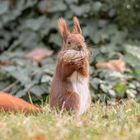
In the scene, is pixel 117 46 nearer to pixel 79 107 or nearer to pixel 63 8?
pixel 63 8

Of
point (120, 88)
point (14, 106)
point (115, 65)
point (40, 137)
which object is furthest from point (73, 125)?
point (115, 65)

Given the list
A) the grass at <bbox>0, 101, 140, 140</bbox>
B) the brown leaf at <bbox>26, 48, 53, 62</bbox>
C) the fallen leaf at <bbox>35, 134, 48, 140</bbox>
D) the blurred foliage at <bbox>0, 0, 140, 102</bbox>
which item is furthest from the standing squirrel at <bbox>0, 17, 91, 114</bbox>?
the brown leaf at <bbox>26, 48, 53, 62</bbox>

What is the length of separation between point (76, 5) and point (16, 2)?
853mm

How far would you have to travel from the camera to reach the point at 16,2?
938cm

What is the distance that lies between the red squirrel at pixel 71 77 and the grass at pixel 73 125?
11 cm

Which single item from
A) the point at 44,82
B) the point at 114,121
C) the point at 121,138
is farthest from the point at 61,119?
the point at 44,82

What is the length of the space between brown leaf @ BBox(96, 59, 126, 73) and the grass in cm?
242

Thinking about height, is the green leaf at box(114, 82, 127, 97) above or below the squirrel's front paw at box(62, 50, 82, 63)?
below

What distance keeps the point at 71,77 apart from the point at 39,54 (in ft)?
10.7

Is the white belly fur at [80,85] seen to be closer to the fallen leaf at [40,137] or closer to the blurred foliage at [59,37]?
the fallen leaf at [40,137]

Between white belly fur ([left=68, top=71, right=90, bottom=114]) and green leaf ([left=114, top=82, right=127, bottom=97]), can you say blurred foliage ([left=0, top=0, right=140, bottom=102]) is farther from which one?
white belly fur ([left=68, top=71, right=90, bottom=114])

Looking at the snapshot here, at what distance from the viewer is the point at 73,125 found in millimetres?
4414

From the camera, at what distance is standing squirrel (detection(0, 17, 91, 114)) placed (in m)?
5.18

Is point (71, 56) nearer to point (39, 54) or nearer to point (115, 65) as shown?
point (115, 65)
